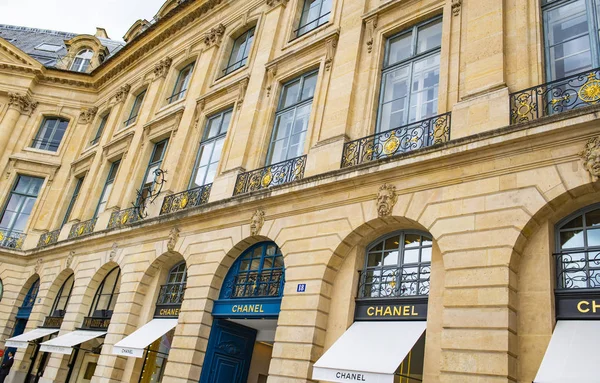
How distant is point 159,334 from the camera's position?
10547 millimetres

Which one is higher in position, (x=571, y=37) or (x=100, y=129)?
(x=100, y=129)

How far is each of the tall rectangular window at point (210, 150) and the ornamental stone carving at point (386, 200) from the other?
5613 mm

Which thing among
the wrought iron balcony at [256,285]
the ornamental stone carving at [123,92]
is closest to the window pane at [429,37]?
the wrought iron balcony at [256,285]

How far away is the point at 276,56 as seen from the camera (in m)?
12.7

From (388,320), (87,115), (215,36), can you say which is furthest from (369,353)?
(87,115)

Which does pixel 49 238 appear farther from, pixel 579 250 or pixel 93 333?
pixel 579 250

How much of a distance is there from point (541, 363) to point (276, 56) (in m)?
9.54

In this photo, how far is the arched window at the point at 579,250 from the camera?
592 cm

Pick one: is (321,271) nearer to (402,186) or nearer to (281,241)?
(281,241)

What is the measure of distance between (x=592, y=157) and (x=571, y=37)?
8.45 feet

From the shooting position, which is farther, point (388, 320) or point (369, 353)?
point (388, 320)

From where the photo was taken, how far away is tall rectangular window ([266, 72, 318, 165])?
10.9m

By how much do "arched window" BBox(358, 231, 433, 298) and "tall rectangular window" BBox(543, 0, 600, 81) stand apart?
318cm

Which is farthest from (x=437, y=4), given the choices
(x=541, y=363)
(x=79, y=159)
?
(x=79, y=159)
